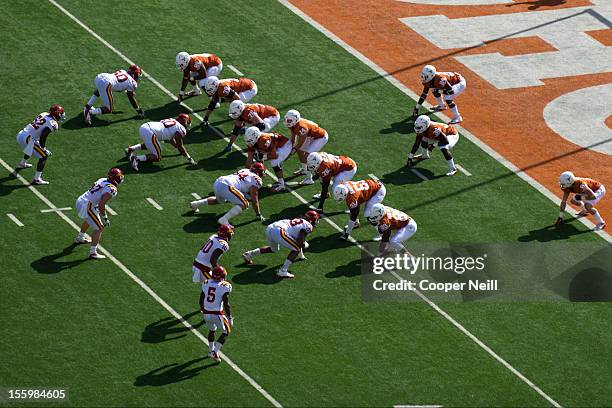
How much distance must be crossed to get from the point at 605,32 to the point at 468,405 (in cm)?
2082

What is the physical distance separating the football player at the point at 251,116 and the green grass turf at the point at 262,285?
0.81m

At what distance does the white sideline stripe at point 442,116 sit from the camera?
34594 mm

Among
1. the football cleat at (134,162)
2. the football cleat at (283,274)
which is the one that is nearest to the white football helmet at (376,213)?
the football cleat at (283,274)

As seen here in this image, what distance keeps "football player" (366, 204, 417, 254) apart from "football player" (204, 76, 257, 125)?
7.15 m

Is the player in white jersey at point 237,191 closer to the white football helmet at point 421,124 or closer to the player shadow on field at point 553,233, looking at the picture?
the white football helmet at point 421,124

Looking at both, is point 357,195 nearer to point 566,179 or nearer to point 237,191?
point 237,191

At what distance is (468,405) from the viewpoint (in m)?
26.5

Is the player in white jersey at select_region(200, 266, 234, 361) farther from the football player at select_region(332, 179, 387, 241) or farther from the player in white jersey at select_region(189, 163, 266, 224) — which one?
the football player at select_region(332, 179, 387, 241)

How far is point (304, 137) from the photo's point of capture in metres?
34.4

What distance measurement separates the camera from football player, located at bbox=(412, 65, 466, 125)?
3741 cm

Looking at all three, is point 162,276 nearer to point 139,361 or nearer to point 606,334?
point 139,361

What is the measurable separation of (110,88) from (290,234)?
8808 mm

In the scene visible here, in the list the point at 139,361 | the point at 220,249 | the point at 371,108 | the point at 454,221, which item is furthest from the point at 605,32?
the point at 139,361

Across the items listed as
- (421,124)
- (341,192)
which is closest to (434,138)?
(421,124)
